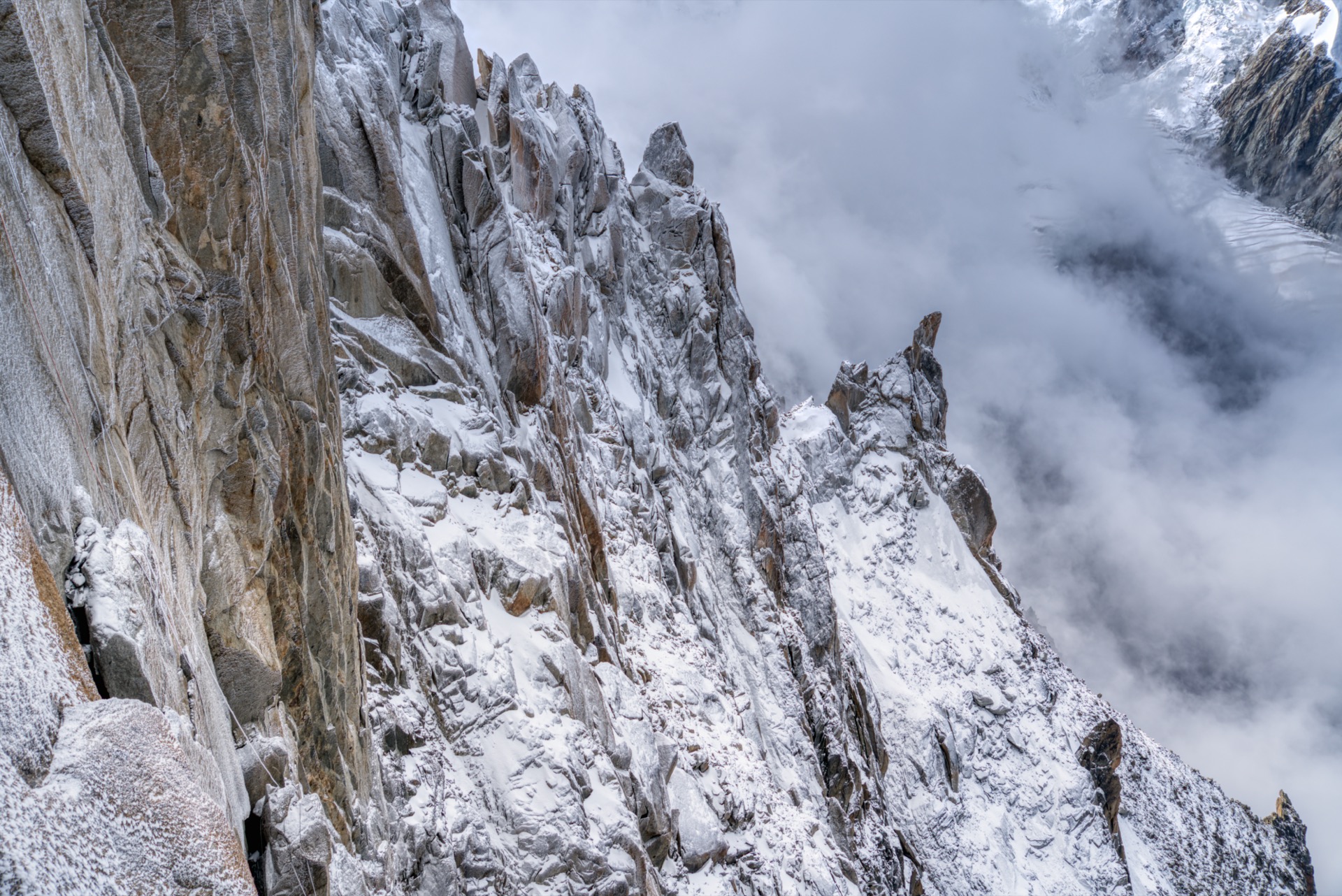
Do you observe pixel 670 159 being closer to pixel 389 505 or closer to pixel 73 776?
pixel 389 505

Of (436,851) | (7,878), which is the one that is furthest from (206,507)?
(436,851)

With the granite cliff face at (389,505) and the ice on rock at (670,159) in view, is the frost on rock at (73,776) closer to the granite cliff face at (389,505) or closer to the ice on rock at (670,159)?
the granite cliff face at (389,505)

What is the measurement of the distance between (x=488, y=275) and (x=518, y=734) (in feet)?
40.7

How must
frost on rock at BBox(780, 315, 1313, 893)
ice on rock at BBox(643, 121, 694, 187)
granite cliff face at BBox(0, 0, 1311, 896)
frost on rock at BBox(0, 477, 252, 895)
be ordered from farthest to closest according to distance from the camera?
frost on rock at BBox(780, 315, 1313, 893)
ice on rock at BBox(643, 121, 694, 187)
granite cliff face at BBox(0, 0, 1311, 896)
frost on rock at BBox(0, 477, 252, 895)

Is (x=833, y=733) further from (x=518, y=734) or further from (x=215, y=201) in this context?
(x=215, y=201)

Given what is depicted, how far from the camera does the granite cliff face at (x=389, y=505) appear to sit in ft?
13.2

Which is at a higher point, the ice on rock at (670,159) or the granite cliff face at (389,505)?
the ice on rock at (670,159)

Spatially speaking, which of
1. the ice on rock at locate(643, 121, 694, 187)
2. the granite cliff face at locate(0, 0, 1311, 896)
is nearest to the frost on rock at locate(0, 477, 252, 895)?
the granite cliff face at locate(0, 0, 1311, 896)

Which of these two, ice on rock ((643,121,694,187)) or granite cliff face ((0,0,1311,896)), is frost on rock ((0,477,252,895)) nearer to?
granite cliff face ((0,0,1311,896))

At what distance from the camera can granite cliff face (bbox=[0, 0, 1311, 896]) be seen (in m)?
4.01

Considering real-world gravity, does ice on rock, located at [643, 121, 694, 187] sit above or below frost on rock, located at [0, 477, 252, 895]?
above

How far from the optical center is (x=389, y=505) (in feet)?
47.3

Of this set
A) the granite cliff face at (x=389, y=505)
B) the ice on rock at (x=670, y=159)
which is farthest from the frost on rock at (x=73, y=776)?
the ice on rock at (x=670, y=159)

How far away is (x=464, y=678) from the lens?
46.0 ft
